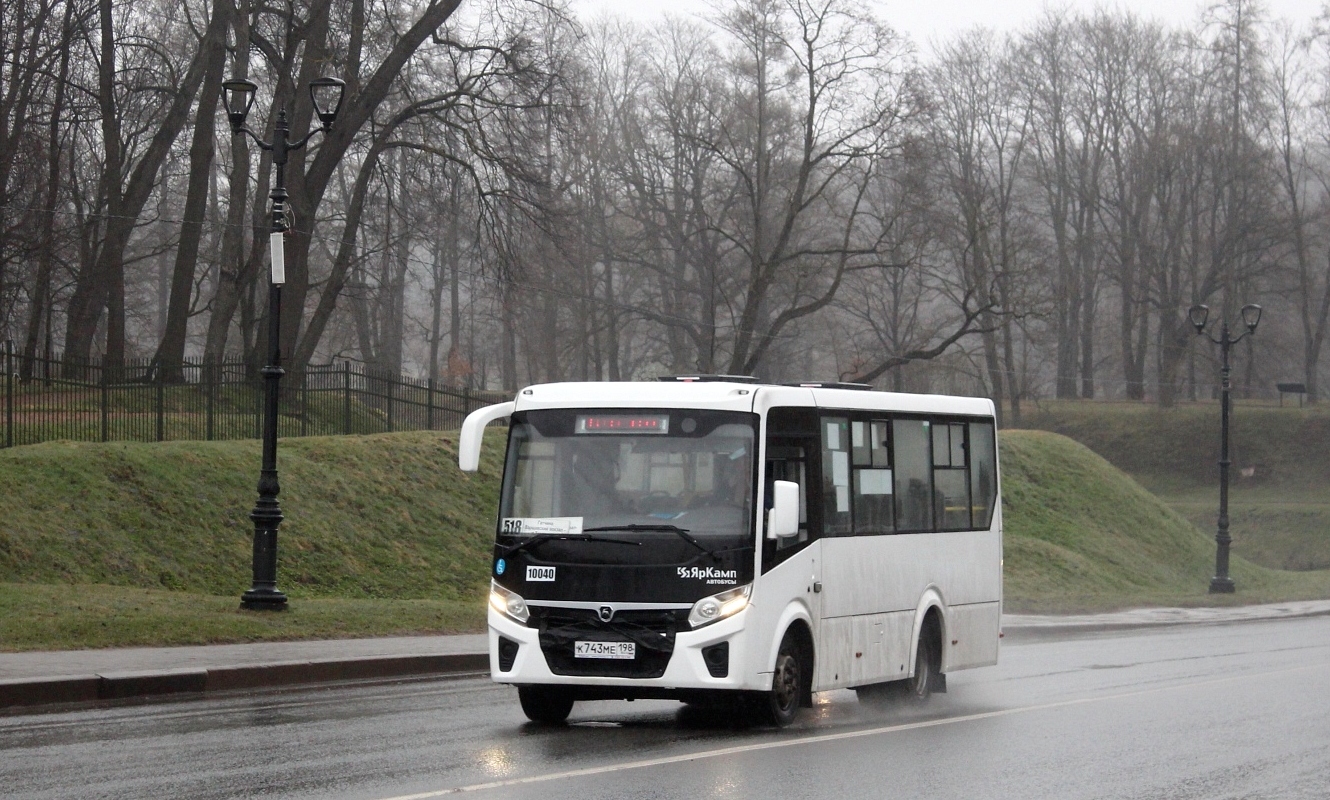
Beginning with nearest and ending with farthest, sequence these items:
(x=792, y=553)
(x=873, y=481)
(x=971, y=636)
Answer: (x=792, y=553) → (x=873, y=481) → (x=971, y=636)

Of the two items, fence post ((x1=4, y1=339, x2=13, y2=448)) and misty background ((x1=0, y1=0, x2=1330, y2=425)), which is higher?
misty background ((x1=0, y1=0, x2=1330, y2=425))

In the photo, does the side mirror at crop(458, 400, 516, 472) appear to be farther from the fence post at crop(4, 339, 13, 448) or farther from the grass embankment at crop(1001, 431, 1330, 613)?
the grass embankment at crop(1001, 431, 1330, 613)

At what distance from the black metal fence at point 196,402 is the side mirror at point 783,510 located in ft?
55.0

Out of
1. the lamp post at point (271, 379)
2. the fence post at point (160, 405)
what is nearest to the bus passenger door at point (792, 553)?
the lamp post at point (271, 379)

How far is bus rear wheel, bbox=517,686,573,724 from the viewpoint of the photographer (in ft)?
39.7

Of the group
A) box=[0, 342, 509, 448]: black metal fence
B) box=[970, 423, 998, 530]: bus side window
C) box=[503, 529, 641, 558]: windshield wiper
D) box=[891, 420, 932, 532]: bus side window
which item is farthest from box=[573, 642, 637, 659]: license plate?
box=[0, 342, 509, 448]: black metal fence

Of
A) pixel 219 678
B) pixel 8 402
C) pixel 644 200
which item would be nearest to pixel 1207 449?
pixel 644 200

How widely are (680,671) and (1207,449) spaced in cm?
6962

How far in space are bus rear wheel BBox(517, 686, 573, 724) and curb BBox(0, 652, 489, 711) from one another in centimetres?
352

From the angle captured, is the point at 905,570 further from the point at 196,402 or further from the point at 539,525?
the point at 196,402

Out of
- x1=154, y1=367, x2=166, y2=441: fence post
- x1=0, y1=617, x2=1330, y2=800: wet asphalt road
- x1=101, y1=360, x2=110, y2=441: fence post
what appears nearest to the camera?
x1=0, y1=617, x2=1330, y2=800: wet asphalt road

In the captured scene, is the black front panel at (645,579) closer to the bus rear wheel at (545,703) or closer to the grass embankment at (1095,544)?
the bus rear wheel at (545,703)

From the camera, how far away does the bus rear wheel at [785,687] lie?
39.0 feet

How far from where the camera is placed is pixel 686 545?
37.9ft
